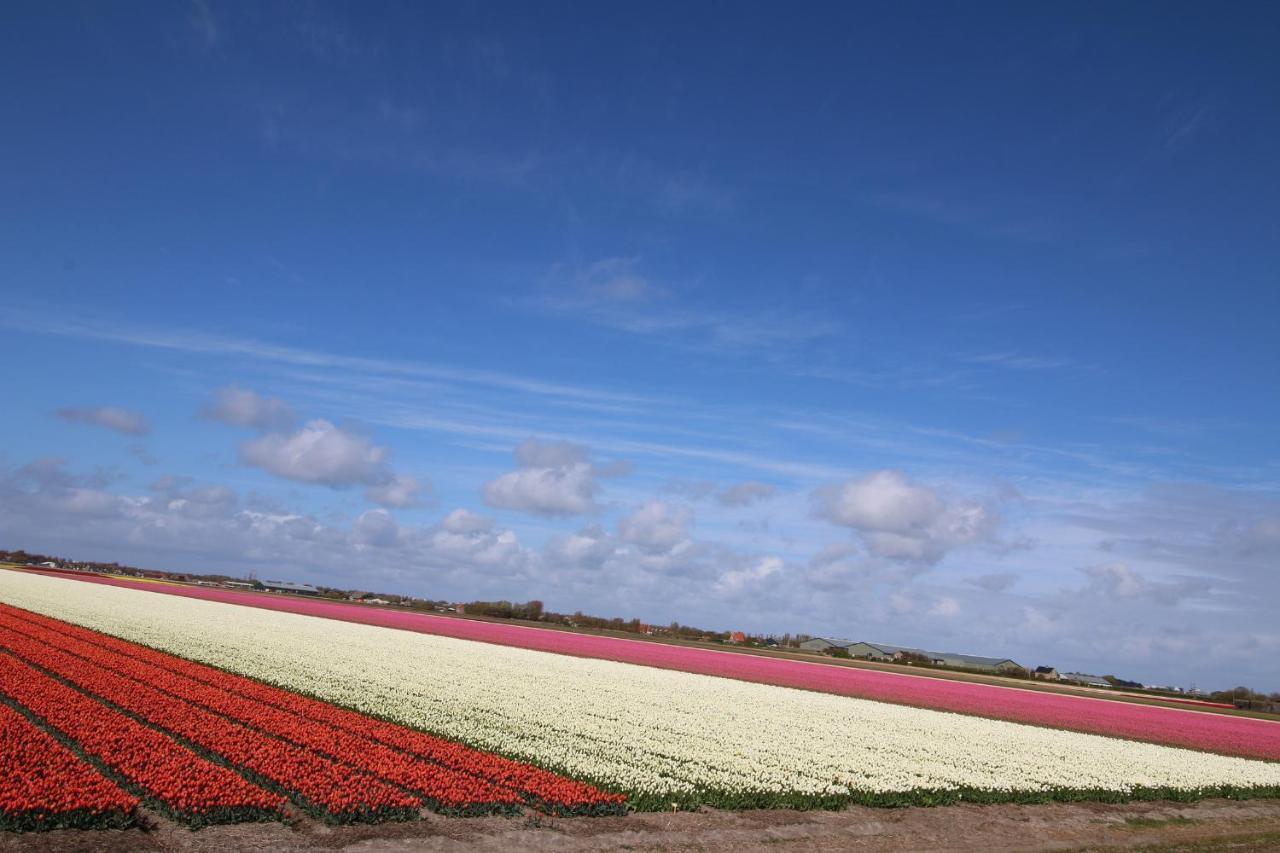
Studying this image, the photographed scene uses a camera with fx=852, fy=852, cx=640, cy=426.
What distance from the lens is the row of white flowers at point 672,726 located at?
20469mm

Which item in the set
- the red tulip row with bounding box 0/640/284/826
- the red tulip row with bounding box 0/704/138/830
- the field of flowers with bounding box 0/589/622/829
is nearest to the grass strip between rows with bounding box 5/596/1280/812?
the field of flowers with bounding box 0/589/622/829

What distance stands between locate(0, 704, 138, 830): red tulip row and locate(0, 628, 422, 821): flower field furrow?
2.35 meters

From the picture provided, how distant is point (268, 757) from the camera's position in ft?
51.4

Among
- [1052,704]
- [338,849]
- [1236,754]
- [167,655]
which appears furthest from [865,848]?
[1052,704]

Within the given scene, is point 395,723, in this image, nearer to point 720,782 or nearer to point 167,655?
point 720,782

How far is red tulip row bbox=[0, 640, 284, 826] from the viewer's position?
12.6m

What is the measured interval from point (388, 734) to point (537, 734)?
438 centimetres

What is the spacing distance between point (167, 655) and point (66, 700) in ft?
39.7

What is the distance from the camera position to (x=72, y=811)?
38.3 ft

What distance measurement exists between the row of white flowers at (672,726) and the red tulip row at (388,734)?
109cm

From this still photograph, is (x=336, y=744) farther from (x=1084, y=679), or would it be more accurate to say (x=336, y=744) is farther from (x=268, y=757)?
(x=1084, y=679)

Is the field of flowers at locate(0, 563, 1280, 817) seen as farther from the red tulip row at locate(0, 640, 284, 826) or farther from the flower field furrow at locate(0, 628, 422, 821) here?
the red tulip row at locate(0, 640, 284, 826)

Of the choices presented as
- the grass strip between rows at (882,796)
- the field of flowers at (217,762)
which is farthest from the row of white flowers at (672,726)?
the field of flowers at (217,762)

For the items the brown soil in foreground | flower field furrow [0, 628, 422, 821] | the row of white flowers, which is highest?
the row of white flowers
